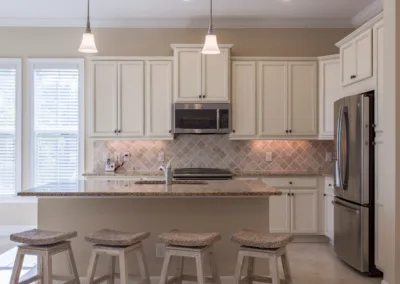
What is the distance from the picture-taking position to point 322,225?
552 centimetres

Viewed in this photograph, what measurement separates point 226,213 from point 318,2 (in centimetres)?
306

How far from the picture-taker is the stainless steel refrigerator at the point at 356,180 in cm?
405

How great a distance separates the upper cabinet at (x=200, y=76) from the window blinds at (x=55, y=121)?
1500 mm

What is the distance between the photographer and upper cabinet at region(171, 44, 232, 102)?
562cm

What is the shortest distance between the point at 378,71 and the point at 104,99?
3.37 m

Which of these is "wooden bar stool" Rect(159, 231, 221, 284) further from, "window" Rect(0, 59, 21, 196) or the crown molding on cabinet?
"window" Rect(0, 59, 21, 196)

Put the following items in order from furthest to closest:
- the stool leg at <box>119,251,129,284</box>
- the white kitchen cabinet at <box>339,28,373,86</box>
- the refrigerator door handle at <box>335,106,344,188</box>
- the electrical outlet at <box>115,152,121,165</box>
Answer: the electrical outlet at <box>115,152,121,165</box> → the refrigerator door handle at <box>335,106,344,188</box> → the white kitchen cabinet at <box>339,28,373,86</box> → the stool leg at <box>119,251,129,284</box>

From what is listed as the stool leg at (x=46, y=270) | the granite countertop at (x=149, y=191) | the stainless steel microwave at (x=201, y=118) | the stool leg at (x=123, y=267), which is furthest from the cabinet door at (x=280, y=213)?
the stool leg at (x=46, y=270)

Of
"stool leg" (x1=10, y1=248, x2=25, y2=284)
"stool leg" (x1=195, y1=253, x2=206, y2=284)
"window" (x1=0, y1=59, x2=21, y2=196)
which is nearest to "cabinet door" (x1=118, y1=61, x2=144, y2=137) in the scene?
"window" (x1=0, y1=59, x2=21, y2=196)

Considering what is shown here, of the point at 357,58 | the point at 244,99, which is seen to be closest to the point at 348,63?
the point at 357,58

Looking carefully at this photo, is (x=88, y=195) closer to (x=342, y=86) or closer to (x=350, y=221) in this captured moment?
(x=350, y=221)

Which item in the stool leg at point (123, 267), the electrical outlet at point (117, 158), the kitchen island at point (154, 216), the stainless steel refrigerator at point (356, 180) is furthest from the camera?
the electrical outlet at point (117, 158)

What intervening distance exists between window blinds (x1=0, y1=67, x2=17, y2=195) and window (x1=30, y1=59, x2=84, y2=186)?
28 centimetres

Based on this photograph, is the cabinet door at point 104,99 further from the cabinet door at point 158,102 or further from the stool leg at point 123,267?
the stool leg at point 123,267
